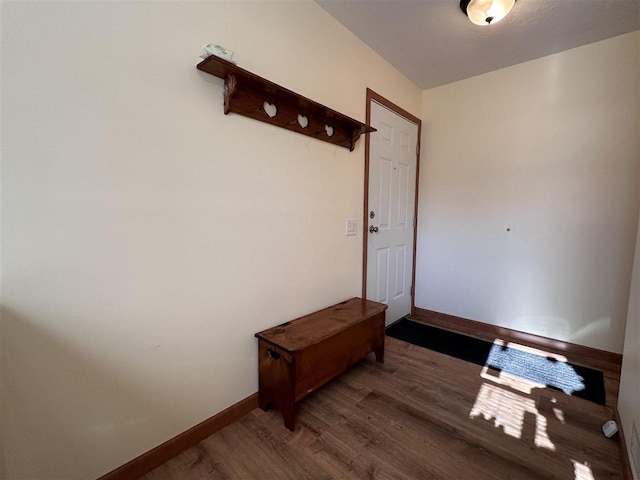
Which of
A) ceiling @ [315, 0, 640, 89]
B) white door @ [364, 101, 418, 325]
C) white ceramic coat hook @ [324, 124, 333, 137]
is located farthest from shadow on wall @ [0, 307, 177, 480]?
ceiling @ [315, 0, 640, 89]

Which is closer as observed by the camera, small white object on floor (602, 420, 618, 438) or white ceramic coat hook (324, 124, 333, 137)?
small white object on floor (602, 420, 618, 438)

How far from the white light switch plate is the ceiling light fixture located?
4.76 feet

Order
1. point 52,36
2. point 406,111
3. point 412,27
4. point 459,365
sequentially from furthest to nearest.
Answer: point 406,111 → point 459,365 → point 412,27 → point 52,36

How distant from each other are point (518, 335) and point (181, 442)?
8.92 ft

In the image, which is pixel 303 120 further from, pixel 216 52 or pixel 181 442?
pixel 181 442

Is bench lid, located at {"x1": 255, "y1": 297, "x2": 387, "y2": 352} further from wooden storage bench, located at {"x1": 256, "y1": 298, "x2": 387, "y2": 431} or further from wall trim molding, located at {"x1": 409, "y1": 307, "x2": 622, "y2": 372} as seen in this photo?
wall trim molding, located at {"x1": 409, "y1": 307, "x2": 622, "y2": 372}

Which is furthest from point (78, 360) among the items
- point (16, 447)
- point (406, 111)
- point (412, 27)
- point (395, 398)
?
point (406, 111)

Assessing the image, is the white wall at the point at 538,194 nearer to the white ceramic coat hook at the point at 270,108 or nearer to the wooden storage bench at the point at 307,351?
the wooden storage bench at the point at 307,351

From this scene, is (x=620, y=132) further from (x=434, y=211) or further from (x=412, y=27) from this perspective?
→ (x=412, y=27)

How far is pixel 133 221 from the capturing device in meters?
1.09

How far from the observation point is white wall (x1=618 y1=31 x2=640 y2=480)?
1.20 metres

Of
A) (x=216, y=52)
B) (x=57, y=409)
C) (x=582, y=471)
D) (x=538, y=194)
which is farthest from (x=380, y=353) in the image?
(x=216, y=52)

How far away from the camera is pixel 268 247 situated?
5.16 feet

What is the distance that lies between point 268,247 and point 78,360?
914 mm
